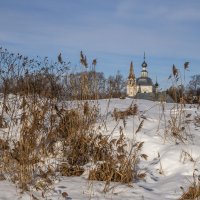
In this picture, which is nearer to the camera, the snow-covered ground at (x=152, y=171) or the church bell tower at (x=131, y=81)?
the snow-covered ground at (x=152, y=171)

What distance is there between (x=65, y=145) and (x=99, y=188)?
1029 mm

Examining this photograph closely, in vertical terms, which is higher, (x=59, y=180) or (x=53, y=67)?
(x=53, y=67)

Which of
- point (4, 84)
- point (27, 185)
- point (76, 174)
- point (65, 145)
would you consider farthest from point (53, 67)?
point (27, 185)

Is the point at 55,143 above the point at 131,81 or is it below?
below

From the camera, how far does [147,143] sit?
182 inches

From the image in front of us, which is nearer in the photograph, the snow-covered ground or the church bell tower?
the snow-covered ground

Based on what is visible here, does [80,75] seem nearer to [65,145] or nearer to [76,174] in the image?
[65,145]

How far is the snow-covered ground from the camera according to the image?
3.31m

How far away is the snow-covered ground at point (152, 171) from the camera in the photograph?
3312 mm

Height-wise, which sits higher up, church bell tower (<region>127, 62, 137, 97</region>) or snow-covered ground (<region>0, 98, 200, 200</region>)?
Result: church bell tower (<region>127, 62, 137, 97</region>)

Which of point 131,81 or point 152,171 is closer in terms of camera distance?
point 152,171

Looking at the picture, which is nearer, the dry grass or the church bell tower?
the dry grass

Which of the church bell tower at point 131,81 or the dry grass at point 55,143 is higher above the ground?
the church bell tower at point 131,81

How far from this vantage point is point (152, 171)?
13.5ft
